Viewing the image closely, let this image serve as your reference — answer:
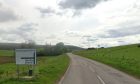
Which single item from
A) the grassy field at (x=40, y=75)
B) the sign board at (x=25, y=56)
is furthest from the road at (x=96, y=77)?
the sign board at (x=25, y=56)

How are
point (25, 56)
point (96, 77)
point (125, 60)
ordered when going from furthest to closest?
1. point (125, 60)
2. point (96, 77)
3. point (25, 56)

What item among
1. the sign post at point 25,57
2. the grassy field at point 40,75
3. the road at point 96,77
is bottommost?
the road at point 96,77

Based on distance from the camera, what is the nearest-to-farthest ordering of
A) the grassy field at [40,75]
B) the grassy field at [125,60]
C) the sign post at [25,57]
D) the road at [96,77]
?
the grassy field at [40,75] < the road at [96,77] < the sign post at [25,57] < the grassy field at [125,60]

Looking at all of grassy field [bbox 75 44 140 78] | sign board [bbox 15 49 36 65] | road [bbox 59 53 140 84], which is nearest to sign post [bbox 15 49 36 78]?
sign board [bbox 15 49 36 65]

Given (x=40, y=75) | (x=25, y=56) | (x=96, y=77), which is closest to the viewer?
(x=25, y=56)

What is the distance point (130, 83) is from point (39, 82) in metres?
6.65

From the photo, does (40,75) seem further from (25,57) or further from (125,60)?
(125,60)

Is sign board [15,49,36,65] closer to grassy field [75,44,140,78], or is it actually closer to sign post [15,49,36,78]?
sign post [15,49,36,78]

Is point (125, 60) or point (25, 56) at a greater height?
point (25, 56)

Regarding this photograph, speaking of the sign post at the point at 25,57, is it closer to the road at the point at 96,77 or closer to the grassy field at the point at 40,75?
the grassy field at the point at 40,75

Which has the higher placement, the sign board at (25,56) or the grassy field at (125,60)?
the sign board at (25,56)

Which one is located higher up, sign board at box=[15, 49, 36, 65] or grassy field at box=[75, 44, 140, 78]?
sign board at box=[15, 49, 36, 65]

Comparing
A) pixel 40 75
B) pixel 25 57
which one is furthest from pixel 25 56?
pixel 40 75

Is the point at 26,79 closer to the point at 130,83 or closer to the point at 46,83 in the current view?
the point at 46,83
